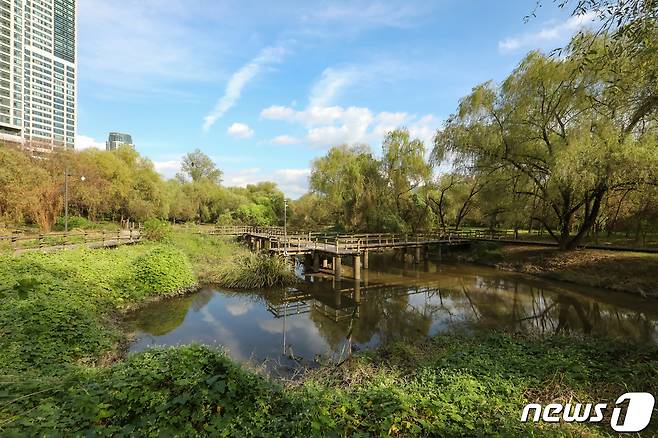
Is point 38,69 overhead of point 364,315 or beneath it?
overhead

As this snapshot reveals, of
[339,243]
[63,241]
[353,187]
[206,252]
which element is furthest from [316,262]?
[63,241]

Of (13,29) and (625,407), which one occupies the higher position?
(13,29)

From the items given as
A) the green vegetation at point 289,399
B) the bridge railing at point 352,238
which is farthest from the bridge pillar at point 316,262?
the green vegetation at point 289,399

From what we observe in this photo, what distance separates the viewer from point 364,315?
11.8m

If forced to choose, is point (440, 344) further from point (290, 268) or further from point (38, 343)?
point (290, 268)

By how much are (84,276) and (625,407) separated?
14.1 m

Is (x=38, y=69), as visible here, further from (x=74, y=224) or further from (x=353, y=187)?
(x=353, y=187)

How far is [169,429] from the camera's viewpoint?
3.35m

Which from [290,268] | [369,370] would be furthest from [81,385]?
[290,268]

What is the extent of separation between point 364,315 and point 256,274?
236 inches

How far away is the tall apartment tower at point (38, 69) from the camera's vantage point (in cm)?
6531

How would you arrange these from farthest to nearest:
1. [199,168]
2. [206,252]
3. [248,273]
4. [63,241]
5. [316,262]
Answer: [199,168], [206,252], [316,262], [63,241], [248,273]

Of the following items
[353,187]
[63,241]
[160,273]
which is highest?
[353,187]

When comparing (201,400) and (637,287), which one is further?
(637,287)
